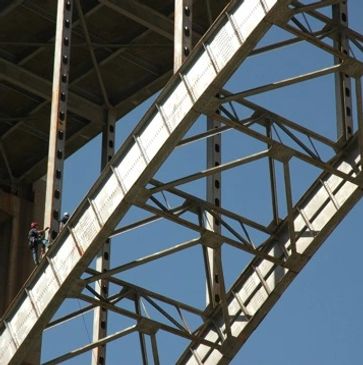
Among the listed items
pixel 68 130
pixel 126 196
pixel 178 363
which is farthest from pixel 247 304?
pixel 68 130

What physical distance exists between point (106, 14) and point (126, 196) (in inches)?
400

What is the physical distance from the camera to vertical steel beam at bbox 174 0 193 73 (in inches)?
1399

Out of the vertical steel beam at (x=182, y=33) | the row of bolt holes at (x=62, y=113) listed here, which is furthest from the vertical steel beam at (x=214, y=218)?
the vertical steel beam at (x=182, y=33)

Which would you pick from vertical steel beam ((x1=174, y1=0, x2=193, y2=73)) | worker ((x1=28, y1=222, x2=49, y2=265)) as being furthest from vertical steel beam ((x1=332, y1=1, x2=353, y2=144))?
worker ((x1=28, y1=222, x2=49, y2=265))

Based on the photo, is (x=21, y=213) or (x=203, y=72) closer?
(x=203, y=72)

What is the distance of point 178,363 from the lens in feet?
128

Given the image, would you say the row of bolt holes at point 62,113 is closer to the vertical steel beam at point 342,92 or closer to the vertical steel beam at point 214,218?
the vertical steel beam at point 214,218

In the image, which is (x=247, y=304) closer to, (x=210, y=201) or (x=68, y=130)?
(x=210, y=201)

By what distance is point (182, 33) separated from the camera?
35.8 metres

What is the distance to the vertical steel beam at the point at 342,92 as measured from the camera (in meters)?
37.7

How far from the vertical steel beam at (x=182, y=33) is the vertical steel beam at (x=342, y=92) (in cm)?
329

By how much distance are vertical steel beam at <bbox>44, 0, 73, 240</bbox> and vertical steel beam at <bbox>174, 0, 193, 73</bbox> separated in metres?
4.14

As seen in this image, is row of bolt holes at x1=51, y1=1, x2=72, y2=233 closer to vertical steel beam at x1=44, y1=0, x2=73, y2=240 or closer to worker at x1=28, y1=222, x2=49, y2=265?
vertical steel beam at x1=44, y1=0, x2=73, y2=240

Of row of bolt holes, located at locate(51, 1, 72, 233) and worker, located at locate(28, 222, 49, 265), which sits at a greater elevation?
row of bolt holes, located at locate(51, 1, 72, 233)
